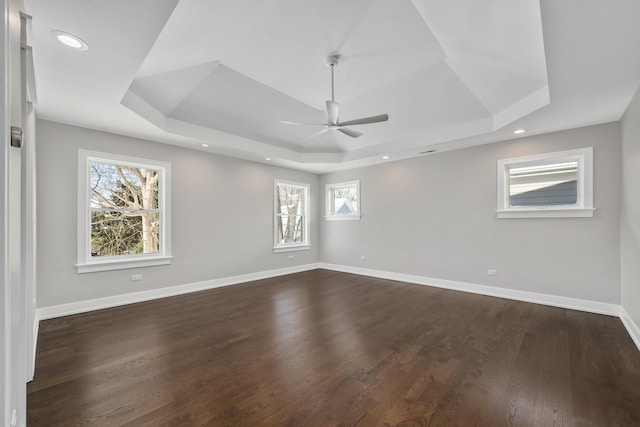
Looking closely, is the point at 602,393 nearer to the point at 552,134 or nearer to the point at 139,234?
the point at 552,134

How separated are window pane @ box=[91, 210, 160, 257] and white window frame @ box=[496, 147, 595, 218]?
5573 mm

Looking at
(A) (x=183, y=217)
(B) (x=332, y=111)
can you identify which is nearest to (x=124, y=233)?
(A) (x=183, y=217)

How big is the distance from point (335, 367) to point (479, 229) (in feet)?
11.8

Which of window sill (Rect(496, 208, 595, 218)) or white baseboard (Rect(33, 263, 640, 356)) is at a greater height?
window sill (Rect(496, 208, 595, 218))

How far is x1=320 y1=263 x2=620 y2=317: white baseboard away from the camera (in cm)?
370

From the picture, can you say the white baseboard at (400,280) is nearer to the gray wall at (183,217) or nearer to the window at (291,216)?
the gray wall at (183,217)

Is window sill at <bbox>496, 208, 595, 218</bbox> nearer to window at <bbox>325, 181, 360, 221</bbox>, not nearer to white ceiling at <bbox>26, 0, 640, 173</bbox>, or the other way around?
white ceiling at <bbox>26, 0, 640, 173</bbox>

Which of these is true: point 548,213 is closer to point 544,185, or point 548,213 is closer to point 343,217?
point 544,185

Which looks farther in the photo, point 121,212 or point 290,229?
point 290,229

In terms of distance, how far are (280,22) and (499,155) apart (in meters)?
3.87

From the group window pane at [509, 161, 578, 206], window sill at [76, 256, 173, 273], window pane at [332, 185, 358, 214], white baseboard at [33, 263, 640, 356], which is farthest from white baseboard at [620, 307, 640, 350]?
window sill at [76, 256, 173, 273]

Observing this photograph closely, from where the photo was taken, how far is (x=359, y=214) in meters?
6.41

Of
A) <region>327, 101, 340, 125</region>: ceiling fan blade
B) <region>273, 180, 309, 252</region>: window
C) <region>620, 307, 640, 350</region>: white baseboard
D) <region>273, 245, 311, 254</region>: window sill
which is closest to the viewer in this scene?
<region>620, 307, 640, 350</region>: white baseboard

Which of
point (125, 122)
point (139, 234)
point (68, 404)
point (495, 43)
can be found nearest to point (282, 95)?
point (125, 122)
